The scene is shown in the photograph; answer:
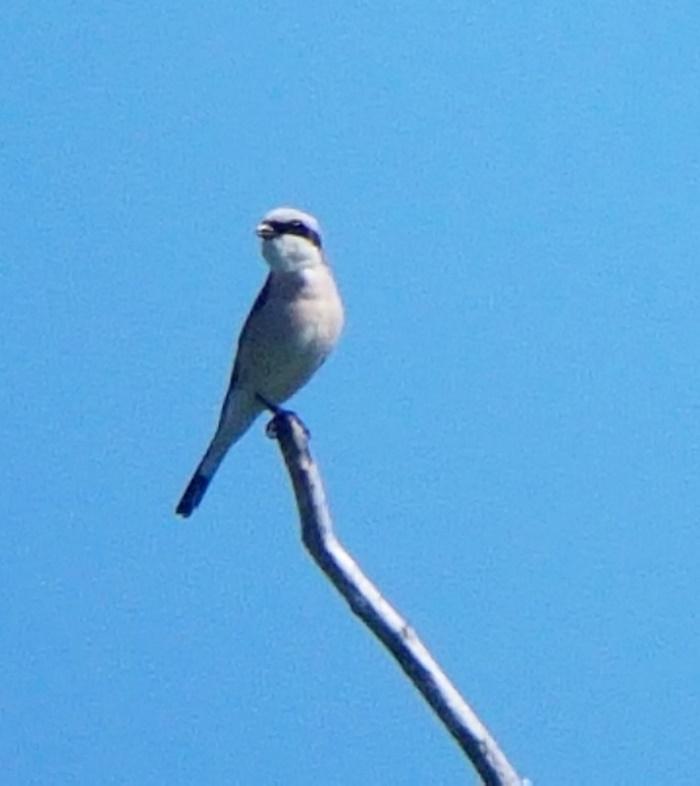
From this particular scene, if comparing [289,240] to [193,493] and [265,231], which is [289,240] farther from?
[193,493]

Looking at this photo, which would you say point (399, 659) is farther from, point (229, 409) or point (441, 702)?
point (229, 409)

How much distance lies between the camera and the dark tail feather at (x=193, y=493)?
1737mm

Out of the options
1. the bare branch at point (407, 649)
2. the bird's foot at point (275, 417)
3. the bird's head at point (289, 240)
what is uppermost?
the bird's head at point (289, 240)

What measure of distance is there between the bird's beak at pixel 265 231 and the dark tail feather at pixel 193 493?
238mm

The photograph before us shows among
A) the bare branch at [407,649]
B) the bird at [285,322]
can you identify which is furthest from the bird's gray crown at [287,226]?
the bare branch at [407,649]

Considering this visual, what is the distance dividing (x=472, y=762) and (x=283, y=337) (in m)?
0.60

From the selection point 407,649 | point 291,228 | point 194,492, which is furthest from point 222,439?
point 407,649

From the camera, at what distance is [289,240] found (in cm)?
170

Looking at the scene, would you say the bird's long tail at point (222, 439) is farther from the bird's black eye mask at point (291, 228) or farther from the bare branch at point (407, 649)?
the bare branch at point (407, 649)

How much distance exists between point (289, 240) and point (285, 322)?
8 cm

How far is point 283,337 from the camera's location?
5.52 ft

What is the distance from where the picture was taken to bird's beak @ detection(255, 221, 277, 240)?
1.70 meters

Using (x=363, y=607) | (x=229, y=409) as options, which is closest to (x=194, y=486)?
(x=229, y=409)

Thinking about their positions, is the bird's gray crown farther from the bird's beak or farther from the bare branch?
the bare branch
